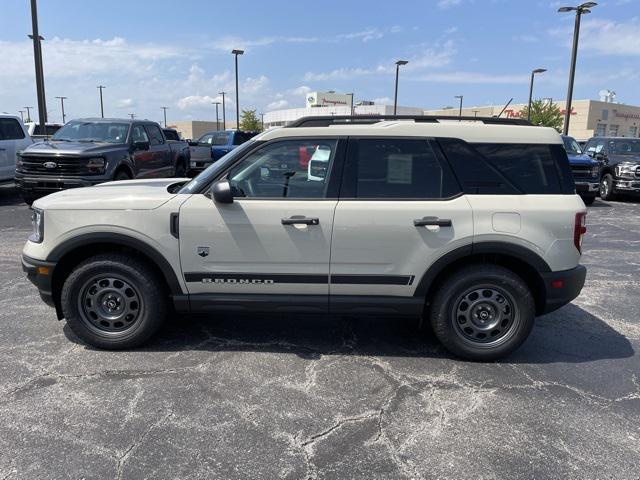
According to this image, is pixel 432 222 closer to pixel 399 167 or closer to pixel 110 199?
pixel 399 167

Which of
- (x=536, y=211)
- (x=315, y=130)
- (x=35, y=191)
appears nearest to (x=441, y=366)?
(x=536, y=211)

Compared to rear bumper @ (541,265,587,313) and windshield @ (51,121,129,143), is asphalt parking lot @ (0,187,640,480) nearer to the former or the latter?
rear bumper @ (541,265,587,313)

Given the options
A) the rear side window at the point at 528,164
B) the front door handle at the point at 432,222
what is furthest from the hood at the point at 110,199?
the rear side window at the point at 528,164

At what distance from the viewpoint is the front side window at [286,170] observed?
3.83 meters

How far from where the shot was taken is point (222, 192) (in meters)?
3.63

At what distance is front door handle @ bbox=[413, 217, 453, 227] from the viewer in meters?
3.70

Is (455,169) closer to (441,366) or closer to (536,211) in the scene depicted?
(536,211)

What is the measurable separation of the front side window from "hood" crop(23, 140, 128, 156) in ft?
23.6

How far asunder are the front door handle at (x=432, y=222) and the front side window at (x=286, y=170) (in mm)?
735

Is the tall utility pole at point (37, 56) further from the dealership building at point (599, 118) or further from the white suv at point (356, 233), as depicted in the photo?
the dealership building at point (599, 118)

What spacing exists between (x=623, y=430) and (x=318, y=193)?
250 cm

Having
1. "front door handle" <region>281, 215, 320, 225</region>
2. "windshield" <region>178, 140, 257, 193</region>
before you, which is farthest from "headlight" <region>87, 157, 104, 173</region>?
"front door handle" <region>281, 215, 320, 225</region>

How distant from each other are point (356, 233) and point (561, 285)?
1600 mm

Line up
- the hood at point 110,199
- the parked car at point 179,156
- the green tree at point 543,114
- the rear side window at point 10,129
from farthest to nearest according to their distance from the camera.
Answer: the green tree at point 543,114 < the parked car at point 179,156 < the rear side window at point 10,129 < the hood at point 110,199
